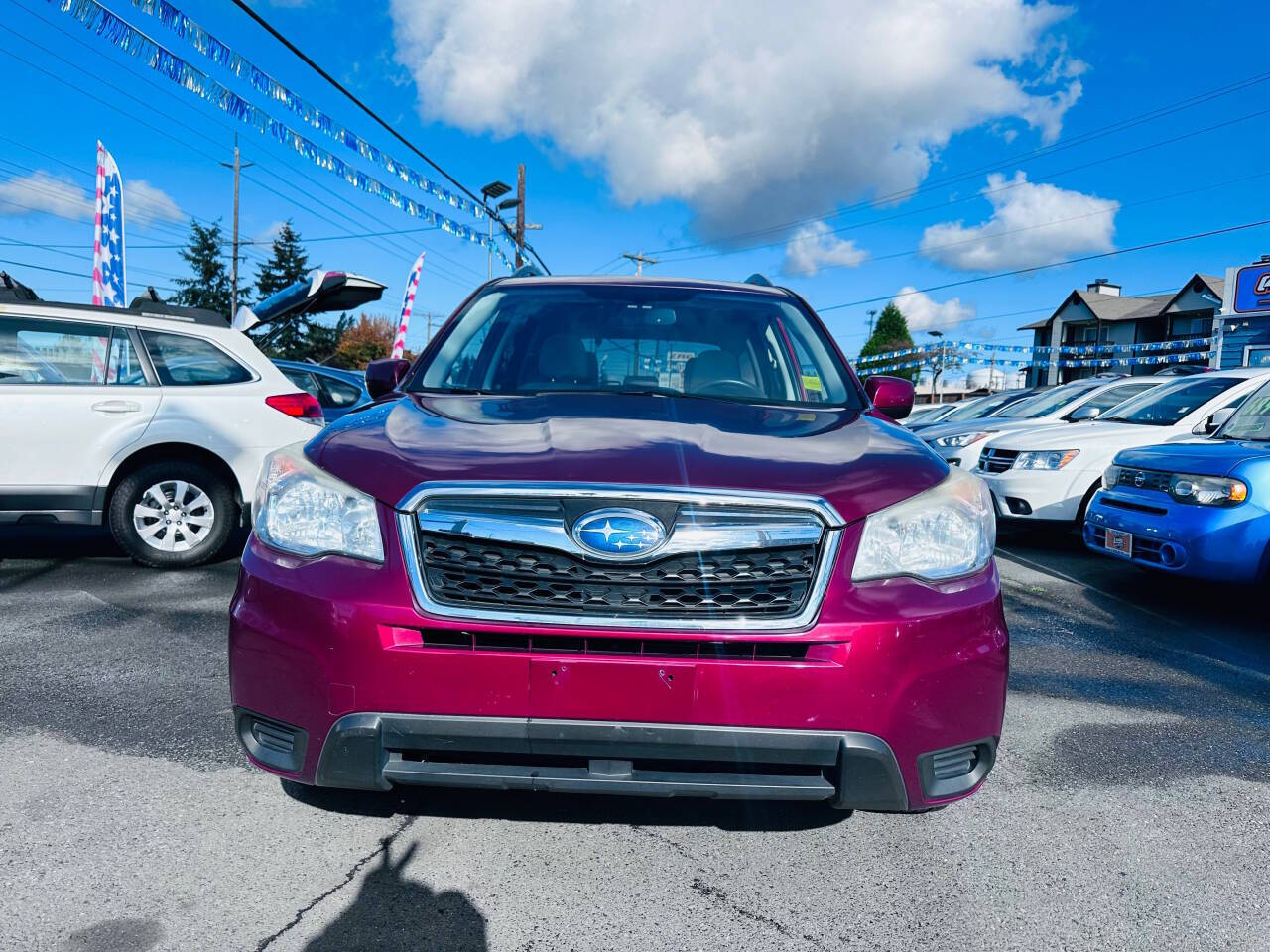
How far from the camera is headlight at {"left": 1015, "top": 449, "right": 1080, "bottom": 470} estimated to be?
7.53 meters

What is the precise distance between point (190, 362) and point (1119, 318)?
2371 inches

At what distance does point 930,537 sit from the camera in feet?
7.13

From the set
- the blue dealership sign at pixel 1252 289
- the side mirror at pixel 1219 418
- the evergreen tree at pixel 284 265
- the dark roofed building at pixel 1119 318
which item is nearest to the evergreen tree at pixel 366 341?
the evergreen tree at pixel 284 265

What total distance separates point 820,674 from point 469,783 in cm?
81

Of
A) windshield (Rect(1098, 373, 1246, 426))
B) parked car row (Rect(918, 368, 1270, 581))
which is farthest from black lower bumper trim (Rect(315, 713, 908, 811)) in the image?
windshield (Rect(1098, 373, 1246, 426))

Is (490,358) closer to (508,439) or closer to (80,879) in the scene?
(508,439)

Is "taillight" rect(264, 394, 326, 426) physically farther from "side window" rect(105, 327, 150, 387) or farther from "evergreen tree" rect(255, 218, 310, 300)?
"evergreen tree" rect(255, 218, 310, 300)

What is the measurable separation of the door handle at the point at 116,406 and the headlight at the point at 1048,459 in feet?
22.0

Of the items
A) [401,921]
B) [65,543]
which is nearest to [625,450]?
[401,921]

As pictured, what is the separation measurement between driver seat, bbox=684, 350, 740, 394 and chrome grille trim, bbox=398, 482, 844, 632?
1.26m

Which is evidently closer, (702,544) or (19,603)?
(702,544)

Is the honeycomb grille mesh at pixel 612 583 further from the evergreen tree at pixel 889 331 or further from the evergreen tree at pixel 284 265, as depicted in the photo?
the evergreen tree at pixel 889 331

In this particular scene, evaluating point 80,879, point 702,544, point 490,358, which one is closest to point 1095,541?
point 490,358

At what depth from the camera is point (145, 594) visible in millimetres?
5336
